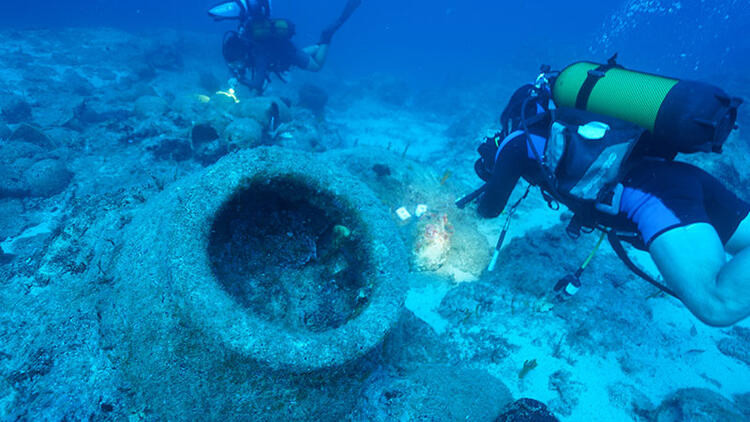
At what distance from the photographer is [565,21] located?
77.1 m

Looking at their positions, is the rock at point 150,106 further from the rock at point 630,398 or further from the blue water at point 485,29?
the blue water at point 485,29

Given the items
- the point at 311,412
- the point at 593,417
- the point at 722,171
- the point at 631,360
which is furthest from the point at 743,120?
the point at 311,412

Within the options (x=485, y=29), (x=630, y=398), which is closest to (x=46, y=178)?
(x=630, y=398)

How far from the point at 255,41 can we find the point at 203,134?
498cm

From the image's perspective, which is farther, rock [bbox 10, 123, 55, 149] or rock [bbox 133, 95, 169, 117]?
rock [bbox 133, 95, 169, 117]

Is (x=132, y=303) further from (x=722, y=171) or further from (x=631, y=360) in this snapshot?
(x=722, y=171)

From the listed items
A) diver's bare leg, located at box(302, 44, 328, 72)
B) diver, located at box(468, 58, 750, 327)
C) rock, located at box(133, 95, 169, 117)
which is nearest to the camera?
diver, located at box(468, 58, 750, 327)

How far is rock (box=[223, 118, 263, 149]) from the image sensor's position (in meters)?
6.46

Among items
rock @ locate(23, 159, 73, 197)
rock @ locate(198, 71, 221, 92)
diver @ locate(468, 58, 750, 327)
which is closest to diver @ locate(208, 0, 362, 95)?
rock @ locate(23, 159, 73, 197)

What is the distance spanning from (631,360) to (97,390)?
480cm

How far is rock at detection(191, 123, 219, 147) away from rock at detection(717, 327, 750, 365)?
860cm

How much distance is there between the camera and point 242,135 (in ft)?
21.4

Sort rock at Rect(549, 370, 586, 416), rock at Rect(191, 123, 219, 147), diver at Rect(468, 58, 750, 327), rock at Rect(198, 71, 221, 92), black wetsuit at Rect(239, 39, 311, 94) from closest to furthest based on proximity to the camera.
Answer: diver at Rect(468, 58, 750, 327) < rock at Rect(549, 370, 586, 416) < rock at Rect(191, 123, 219, 147) < black wetsuit at Rect(239, 39, 311, 94) < rock at Rect(198, 71, 221, 92)

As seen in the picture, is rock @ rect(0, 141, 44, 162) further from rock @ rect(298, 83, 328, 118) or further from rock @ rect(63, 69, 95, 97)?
rock @ rect(298, 83, 328, 118)
